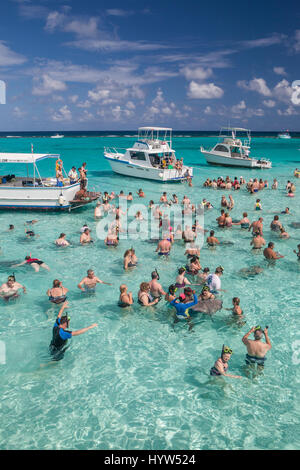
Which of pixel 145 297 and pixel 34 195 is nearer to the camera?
pixel 145 297

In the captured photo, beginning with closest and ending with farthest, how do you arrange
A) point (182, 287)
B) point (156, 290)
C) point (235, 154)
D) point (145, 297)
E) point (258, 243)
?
point (145, 297)
point (156, 290)
point (182, 287)
point (258, 243)
point (235, 154)

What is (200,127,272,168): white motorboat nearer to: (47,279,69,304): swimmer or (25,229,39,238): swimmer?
(25,229,39,238): swimmer

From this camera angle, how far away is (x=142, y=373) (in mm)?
7121

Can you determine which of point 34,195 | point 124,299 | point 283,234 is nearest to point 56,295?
point 124,299

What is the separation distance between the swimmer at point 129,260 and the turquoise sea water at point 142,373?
327mm

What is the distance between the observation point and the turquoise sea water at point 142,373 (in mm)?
5746

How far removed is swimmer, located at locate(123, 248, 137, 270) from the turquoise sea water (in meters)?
0.33

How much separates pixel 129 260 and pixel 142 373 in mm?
5309

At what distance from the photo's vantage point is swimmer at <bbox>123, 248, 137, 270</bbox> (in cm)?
1184

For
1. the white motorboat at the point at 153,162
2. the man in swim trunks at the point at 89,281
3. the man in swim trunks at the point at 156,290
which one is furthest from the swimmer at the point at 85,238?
the white motorboat at the point at 153,162

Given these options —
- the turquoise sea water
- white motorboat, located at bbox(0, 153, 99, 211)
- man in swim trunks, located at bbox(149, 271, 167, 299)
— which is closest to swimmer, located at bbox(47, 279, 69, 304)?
the turquoise sea water

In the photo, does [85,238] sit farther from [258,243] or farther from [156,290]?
[258,243]

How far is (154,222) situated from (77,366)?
37.0 ft
